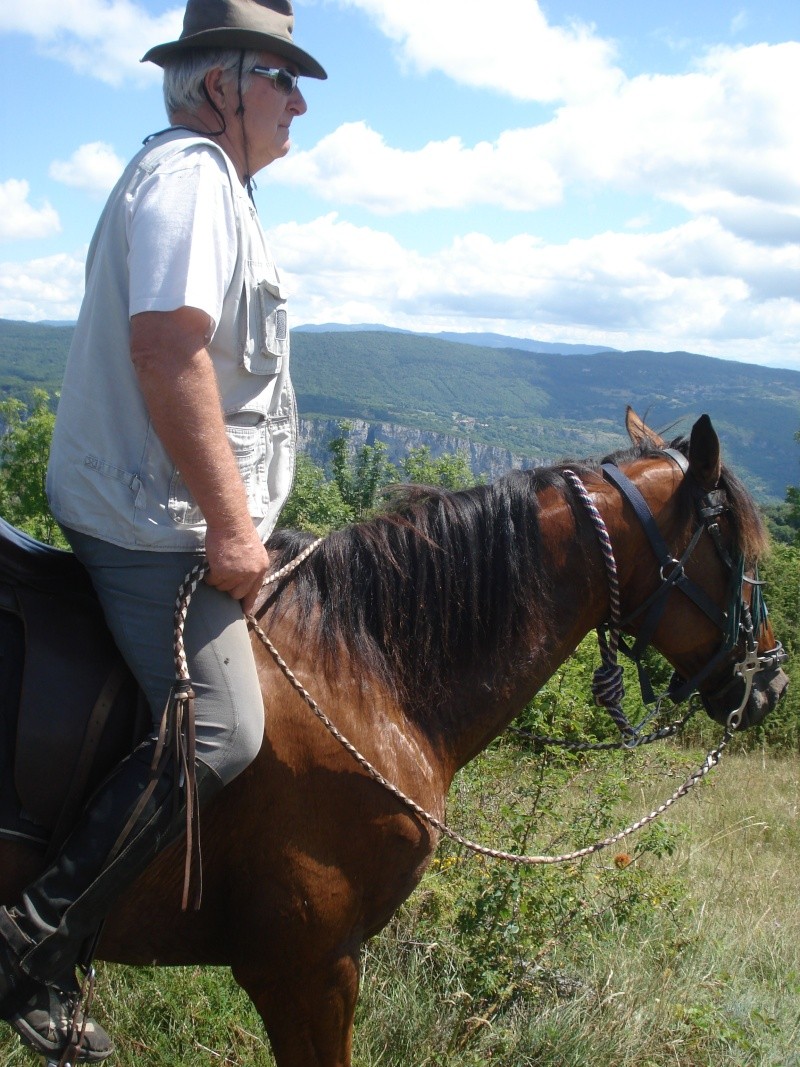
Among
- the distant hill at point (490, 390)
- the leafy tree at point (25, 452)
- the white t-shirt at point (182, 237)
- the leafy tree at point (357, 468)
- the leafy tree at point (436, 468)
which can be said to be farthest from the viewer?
the distant hill at point (490, 390)

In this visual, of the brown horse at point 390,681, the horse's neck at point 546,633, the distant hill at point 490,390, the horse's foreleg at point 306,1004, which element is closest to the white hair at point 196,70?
the brown horse at point 390,681

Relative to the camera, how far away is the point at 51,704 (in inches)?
83.7

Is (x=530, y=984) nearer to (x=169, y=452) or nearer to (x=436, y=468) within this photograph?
(x=169, y=452)

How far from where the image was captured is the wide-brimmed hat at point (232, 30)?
217cm

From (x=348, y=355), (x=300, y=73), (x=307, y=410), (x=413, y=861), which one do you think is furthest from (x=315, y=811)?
(x=348, y=355)

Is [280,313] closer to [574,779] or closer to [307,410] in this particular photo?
[574,779]

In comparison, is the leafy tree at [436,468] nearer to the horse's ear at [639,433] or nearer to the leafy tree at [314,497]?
the leafy tree at [314,497]

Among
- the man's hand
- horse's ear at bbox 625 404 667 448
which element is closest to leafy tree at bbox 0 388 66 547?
horse's ear at bbox 625 404 667 448

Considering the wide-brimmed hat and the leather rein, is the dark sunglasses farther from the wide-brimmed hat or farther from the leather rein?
the leather rein

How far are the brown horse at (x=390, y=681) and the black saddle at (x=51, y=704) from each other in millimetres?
167

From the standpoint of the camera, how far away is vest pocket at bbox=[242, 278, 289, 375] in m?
2.20

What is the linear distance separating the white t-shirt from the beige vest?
7 centimetres

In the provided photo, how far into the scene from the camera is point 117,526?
2.12 meters

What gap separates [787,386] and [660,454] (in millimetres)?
193294
